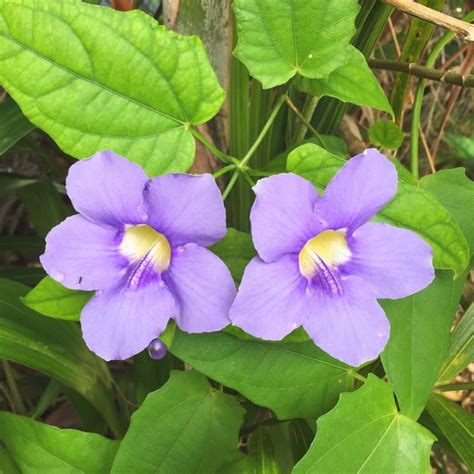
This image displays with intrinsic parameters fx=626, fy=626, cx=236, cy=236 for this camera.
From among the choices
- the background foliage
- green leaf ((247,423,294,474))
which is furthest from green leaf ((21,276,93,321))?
green leaf ((247,423,294,474))

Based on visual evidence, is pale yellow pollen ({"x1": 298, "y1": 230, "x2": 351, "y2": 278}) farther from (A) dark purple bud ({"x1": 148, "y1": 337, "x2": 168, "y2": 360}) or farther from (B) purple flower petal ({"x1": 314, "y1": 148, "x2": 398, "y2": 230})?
(A) dark purple bud ({"x1": 148, "y1": 337, "x2": 168, "y2": 360})

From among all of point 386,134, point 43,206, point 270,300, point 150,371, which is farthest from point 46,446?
point 386,134

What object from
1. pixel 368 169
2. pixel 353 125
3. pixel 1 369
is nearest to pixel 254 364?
pixel 368 169

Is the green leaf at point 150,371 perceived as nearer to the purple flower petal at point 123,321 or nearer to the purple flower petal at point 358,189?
the purple flower petal at point 123,321

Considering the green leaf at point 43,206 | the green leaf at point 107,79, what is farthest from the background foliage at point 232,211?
the green leaf at point 43,206

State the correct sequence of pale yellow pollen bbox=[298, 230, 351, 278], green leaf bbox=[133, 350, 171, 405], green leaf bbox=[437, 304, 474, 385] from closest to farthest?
pale yellow pollen bbox=[298, 230, 351, 278], green leaf bbox=[437, 304, 474, 385], green leaf bbox=[133, 350, 171, 405]

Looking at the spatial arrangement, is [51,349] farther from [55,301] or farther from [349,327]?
[349,327]
